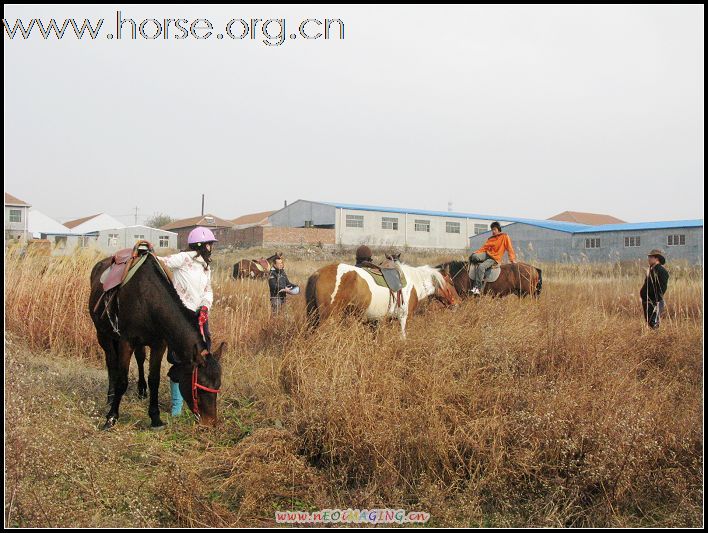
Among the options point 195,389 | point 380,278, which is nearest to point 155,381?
point 195,389

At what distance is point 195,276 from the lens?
525 cm

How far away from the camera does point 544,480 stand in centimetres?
398

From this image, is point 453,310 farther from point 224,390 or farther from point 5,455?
point 5,455

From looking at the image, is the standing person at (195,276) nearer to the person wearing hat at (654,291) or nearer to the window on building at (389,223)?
the person wearing hat at (654,291)

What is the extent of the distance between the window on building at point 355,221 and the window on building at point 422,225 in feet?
15.4

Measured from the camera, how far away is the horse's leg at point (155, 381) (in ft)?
17.2

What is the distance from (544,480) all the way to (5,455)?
347 cm

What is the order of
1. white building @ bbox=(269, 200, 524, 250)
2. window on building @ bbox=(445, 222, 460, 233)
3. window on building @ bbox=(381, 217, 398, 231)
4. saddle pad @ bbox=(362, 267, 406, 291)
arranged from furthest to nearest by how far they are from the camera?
window on building @ bbox=(445, 222, 460, 233)
window on building @ bbox=(381, 217, 398, 231)
white building @ bbox=(269, 200, 524, 250)
saddle pad @ bbox=(362, 267, 406, 291)

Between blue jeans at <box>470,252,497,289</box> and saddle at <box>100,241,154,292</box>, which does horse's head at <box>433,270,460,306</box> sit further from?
saddle at <box>100,241,154,292</box>

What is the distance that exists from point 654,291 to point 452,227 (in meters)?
36.5

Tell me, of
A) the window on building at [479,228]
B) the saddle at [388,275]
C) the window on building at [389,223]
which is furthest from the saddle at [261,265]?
the window on building at [479,228]

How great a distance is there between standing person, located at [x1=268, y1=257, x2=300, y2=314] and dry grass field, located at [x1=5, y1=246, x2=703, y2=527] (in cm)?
319

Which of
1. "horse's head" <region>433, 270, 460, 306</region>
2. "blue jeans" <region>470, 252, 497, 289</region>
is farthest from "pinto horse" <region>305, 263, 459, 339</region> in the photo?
"blue jeans" <region>470, 252, 497, 289</region>

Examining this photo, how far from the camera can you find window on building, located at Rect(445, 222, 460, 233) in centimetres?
4522
